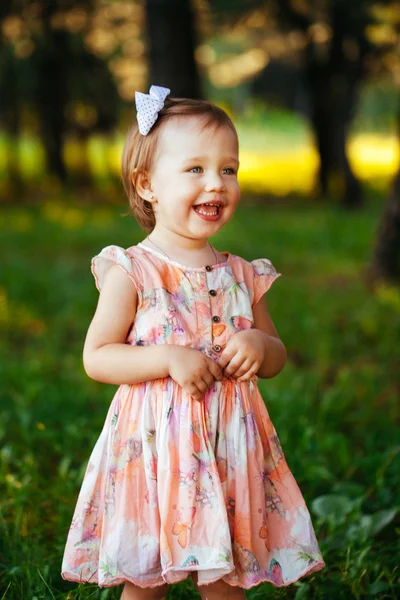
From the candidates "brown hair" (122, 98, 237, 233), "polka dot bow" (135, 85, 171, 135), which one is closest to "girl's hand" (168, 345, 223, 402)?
"brown hair" (122, 98, 237, 233)

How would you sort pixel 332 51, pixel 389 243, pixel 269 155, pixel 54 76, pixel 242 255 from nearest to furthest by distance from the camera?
pixel 389 243 → pixel 242 255 → pixel 332 51 → pixel 54 76 → pixel 269 155

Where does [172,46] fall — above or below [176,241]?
above

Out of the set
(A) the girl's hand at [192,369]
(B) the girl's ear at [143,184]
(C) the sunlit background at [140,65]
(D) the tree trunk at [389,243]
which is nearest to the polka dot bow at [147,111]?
(B) the girl's ear at [143,184]

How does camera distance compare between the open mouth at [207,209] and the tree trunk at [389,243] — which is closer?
the open mouth at [207,209]

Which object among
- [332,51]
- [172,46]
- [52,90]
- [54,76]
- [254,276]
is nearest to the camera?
[254,276]

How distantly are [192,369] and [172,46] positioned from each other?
7.38 m

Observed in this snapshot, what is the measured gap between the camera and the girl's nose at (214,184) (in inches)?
76.4

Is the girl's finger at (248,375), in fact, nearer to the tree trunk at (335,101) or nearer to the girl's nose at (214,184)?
the girl's nose at (214,184)

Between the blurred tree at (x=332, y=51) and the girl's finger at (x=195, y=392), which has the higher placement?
the blurred tree at (x=332, y=51)

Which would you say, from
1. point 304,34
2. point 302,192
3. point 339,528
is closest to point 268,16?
point 304,34

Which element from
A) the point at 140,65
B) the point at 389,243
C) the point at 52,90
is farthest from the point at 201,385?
the point at 140,65

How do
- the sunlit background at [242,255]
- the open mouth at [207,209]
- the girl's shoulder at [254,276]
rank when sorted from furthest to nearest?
the sunlit background at [242,255] < the girl's shoulder at [254,276] < the open mouth at [207,209]

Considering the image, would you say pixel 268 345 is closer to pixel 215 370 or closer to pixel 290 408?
pixel 215 370

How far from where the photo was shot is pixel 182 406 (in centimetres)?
193
